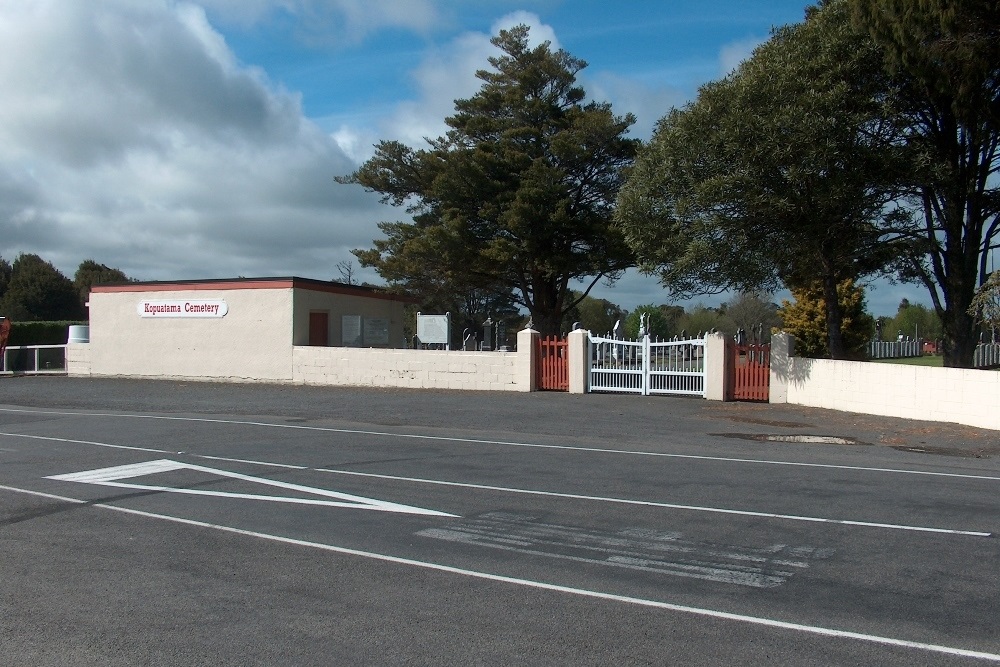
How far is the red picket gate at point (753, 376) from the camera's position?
23.5 meters

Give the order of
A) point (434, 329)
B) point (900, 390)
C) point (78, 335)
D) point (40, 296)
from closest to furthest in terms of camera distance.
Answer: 1. point (900, 390)
2. point (434, 329)
3. point (78, 335)
4. point (40, 296)

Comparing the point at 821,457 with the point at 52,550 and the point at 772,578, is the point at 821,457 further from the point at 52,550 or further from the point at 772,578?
the point at 52,550

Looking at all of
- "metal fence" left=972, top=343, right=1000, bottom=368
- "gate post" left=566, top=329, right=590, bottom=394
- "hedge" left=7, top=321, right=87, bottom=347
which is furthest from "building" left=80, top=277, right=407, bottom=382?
"metal fence" left=972, top=343, right=1000, bottom=368

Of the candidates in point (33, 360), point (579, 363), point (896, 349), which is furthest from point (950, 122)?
point (896, 349)

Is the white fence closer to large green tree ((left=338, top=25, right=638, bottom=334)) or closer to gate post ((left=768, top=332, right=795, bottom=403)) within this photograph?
large green tree ((left=338, top=25, right=638, bottom=334))

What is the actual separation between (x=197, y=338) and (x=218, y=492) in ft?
78.8

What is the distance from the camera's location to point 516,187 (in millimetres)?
33000

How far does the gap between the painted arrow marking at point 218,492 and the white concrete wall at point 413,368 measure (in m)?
14.6

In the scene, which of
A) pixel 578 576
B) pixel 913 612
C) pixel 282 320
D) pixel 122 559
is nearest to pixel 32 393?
pixel 282 320

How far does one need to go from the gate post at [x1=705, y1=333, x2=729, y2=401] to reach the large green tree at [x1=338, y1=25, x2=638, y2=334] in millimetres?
7654

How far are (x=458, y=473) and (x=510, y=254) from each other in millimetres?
20414

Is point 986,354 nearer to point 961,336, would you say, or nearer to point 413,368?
point 961,336

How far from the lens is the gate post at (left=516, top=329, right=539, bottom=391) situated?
26312 mm

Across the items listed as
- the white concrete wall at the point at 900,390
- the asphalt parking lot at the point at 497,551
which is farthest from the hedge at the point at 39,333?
the white concrete wall at the point at 900,390
